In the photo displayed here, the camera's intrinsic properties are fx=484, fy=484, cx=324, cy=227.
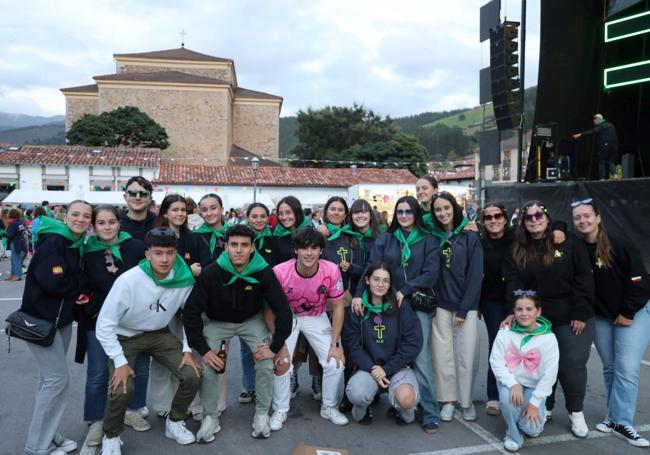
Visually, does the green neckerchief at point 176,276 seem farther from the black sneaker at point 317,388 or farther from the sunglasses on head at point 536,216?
the sunglasses on head at point 536,216

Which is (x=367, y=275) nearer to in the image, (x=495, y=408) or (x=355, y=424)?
(x=355, y=424)

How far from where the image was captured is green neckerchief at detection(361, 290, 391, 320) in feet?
12.5

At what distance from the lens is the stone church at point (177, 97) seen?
42.6 m

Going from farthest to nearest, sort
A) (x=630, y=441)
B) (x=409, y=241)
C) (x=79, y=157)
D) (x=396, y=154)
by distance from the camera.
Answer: (x=396, y=154), (x=79, y=157), (x=409, y=241), (x=630, y=441)

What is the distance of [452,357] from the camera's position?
3914 mm

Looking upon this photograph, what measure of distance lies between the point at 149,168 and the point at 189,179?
2929 mm

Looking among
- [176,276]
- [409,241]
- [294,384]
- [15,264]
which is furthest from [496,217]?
[15,264]

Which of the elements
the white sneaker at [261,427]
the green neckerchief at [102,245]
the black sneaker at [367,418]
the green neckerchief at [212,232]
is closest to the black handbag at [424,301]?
the black sneaker at [367,418]

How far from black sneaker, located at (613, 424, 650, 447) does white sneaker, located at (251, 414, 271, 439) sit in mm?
2591

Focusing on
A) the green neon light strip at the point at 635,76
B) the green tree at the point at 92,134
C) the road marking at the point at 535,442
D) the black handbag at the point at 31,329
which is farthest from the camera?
the green tree at the point at 92,134

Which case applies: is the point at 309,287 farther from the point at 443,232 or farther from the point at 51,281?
the point at 51,281

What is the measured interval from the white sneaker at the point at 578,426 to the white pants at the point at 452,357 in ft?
2.44

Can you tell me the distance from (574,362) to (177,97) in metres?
44.1

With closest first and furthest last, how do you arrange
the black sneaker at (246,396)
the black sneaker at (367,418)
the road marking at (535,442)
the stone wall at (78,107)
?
the road marking at (535,442) < the black sneaker at (367,418) < the black sneaker at (246,396) < the stone wall at (78,107)
